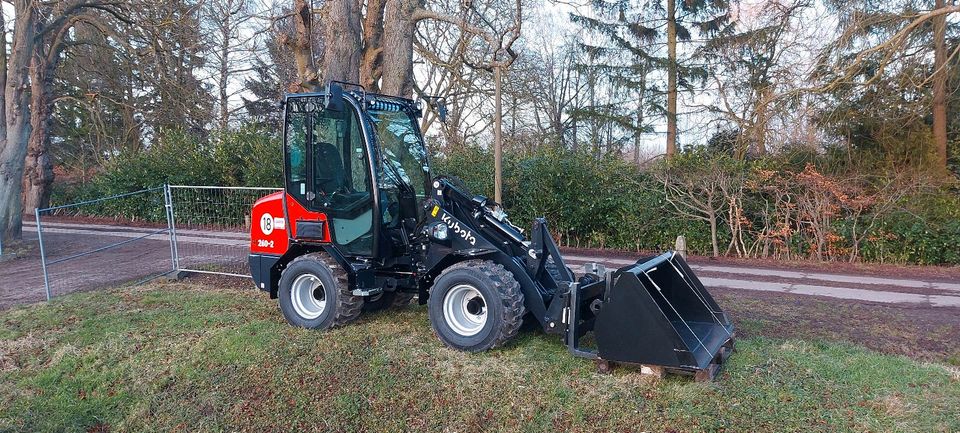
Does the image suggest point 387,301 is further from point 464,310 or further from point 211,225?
point 211,225

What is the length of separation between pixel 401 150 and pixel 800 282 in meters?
6.51

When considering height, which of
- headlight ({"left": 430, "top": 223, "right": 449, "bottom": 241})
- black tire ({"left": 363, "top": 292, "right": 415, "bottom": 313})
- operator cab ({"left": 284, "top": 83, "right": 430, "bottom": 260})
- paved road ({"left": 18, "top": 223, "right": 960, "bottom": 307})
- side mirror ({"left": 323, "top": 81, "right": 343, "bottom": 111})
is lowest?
paved road ({"left": 18, "top": 223, "right": 960, "bottom": 307})

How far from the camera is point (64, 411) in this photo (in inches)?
203

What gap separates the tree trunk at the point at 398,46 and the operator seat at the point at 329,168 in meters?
4.00

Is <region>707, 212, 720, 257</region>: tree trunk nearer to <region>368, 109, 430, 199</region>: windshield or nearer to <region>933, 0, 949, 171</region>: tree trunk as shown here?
<region>933, 0, 949, 171</region>: tree trunk

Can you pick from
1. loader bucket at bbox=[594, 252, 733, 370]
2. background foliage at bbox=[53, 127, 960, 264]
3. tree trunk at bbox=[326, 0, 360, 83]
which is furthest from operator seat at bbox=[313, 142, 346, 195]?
background foliage at bbox=[53, 127, 960, 264]

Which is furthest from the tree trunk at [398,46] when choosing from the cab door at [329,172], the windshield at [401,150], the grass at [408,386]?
the grass at [408,386]

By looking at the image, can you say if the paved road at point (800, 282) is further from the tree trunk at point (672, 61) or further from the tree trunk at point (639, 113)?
the tree trunk at point (639, 113)

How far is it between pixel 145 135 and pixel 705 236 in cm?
2105

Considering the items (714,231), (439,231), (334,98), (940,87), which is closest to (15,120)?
(334,98)

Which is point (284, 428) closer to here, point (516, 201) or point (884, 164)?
point (516, 201)

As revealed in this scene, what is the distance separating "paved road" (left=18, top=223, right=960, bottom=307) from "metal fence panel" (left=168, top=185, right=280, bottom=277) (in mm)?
27

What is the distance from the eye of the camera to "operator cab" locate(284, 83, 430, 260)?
627 cm

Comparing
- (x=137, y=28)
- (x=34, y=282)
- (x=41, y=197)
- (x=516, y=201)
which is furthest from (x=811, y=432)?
(x=41, y=197)
